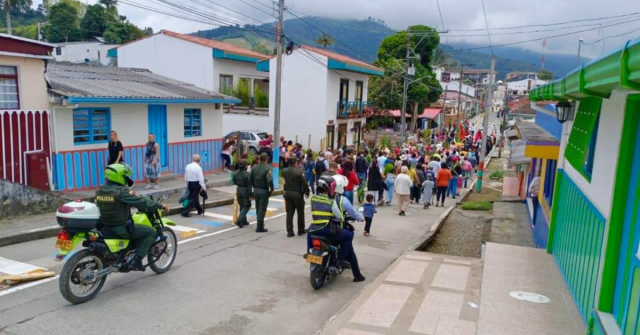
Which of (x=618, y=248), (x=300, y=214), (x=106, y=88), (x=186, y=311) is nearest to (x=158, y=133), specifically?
(x=106, y=88)

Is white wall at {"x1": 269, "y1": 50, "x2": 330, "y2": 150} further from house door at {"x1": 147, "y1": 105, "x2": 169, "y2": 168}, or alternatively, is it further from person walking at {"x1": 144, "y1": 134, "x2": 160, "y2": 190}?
person walking at {"x1": 144, "y1": 134, "x2": 160, "y2": 190}

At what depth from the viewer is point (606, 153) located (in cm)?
527

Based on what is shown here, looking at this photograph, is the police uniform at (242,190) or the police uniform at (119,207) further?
the police uniform at (242,190)

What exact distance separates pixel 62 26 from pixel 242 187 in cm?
6434

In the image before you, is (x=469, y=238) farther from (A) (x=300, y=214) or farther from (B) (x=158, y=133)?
(B) (x=158, y=133)

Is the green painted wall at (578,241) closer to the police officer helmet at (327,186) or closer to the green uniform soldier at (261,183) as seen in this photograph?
the police officer helmet at (327,186)

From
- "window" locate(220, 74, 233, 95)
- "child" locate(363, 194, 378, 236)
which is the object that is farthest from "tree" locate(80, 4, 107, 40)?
"child" locate(363, 194, 378, 236)

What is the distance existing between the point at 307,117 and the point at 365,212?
19.3 meters

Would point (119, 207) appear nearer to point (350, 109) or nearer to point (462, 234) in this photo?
point (462, 234)

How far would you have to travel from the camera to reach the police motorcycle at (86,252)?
5.93 metres

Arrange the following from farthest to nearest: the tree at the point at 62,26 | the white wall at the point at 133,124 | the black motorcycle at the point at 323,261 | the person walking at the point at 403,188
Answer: the tree at the point at 62,26 → the person walking at the point at 403,188 → the white wall at the point at 133,124 → the black motorcycle at the point at 323,261

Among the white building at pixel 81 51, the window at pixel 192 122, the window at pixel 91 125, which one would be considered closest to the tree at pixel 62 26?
the white building at pixel 81 51

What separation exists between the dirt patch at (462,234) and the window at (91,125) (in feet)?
30.6

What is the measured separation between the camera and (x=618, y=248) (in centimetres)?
463
